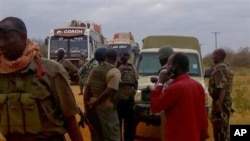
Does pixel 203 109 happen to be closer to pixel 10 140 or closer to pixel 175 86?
pixel 175 86

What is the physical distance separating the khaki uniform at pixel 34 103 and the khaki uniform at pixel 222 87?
5.30m

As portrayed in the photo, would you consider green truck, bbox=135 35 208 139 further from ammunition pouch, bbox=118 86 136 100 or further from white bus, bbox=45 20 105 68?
white bus, bbox=45 20 105 68

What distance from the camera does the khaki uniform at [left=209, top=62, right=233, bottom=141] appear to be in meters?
8.62

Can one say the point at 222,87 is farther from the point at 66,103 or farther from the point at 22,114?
the point at 22,114

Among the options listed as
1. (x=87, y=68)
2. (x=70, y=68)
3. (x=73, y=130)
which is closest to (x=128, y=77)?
(x=87, y=68)

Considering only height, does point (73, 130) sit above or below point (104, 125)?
above

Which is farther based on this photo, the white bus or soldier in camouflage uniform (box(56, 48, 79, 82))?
the white bus

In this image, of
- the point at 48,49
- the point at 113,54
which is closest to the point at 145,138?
the point at 113,54

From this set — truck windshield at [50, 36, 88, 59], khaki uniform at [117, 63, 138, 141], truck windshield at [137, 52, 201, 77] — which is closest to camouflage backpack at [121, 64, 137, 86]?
khaki uniform at [117, 63, 138, 141]

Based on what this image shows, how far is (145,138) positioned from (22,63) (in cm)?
793

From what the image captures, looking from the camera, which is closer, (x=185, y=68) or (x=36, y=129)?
(x=36, y=129)

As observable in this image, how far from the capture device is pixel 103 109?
281 inches

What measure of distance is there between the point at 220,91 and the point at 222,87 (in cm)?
9

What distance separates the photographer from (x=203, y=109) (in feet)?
18.0
